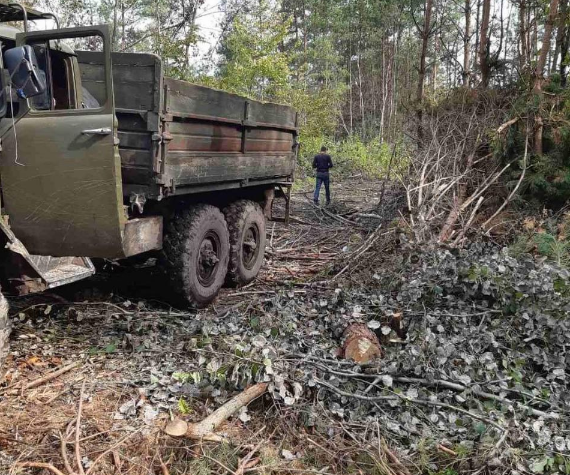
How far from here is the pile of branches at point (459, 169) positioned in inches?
284

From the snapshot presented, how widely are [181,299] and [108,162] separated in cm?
176

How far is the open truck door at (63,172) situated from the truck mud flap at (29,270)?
0.15 m

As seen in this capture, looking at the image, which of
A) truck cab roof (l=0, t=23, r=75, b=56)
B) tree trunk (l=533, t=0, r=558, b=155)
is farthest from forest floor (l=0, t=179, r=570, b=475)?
tree trunk (l=533, t=0, r=558, b=155)

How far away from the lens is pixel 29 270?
4.05 metres

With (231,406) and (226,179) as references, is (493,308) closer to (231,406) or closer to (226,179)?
(231,406)

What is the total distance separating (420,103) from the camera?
11156 millimetres

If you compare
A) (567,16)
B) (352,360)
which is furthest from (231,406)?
(567,16)

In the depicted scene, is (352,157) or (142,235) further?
(352,157)

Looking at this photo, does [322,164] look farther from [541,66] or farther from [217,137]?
[217,137]

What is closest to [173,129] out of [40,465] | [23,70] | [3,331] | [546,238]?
[23,70]

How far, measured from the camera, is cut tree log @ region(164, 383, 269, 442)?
296 cm

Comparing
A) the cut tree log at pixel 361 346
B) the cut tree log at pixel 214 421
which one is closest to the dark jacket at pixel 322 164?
the cut tree log at pixel 361 346

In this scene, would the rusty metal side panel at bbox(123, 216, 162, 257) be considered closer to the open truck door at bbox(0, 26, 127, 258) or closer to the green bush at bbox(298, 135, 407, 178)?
the open truck door at bbox(0, 26, 127, 258)

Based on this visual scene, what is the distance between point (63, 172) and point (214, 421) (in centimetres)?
219
